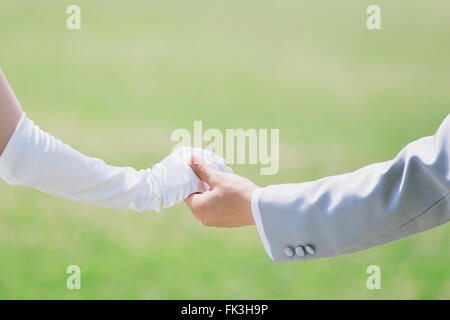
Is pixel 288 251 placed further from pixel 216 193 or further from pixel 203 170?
pixel 203 170

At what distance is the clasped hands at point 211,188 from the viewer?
99 centimetres

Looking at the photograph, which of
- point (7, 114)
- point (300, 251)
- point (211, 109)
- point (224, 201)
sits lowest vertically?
point (300, 251)

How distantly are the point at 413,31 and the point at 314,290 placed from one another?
10.8ft

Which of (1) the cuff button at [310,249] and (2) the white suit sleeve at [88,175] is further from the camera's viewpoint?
(2) the white suit sleeve at [88,175]

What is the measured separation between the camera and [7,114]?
3.15 ft

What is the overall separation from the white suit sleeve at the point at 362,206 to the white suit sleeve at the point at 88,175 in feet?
1.28

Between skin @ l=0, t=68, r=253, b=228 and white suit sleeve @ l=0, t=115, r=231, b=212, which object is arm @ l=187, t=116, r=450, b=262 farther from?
white suit sleeve @ l=0, t=115, r=231, b=212

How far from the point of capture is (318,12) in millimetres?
Answer: 4844

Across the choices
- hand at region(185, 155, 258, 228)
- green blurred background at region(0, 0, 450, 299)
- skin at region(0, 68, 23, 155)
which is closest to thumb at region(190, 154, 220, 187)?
hand at region(185, 155, 258, 228)

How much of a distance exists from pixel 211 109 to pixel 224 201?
7.76ft

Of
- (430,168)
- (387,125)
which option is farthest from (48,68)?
(430,168)

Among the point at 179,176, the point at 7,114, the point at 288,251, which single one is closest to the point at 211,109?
the point at 179,176

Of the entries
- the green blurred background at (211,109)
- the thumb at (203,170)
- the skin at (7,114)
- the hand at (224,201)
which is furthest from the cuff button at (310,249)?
the green blurred background at (211,109)

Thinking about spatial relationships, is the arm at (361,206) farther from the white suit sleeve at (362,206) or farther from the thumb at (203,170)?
the thumb at (203,170)
